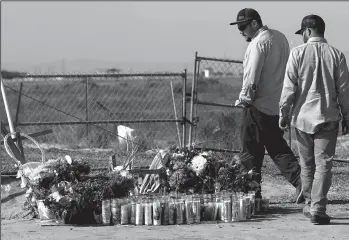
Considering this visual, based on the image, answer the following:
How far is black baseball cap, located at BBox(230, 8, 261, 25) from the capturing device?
9.41 metres

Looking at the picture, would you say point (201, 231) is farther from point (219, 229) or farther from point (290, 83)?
point (290, 83)

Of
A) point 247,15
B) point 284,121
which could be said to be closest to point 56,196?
point 284,121

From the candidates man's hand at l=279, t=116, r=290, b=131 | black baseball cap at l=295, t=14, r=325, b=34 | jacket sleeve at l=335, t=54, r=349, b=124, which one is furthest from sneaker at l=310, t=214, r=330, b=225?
black baseball cap at l=295, t=14, r=325, b=34

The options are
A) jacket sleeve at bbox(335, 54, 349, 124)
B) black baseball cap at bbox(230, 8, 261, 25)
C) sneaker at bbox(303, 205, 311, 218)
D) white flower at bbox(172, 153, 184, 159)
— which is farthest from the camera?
black baseball cap at bbox(230, 8, 261, 25)

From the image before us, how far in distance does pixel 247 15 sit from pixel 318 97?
153 centimetres

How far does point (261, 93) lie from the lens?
9.42 meters

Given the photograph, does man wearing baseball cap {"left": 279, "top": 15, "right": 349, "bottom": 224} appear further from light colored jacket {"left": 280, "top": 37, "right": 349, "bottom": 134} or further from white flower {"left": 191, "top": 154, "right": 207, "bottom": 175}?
white flower {"left": 191, "top": 154, "right": 207, "bottom": 175}

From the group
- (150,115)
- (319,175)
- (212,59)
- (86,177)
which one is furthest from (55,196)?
(150,115)

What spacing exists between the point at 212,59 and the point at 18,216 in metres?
4.15

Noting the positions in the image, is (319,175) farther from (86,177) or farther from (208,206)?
(86,177)

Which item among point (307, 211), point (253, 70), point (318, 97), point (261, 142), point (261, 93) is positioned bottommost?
point (307, 211)

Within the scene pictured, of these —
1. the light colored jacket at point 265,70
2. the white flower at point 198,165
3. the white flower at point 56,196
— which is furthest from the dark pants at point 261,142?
the white flower at point 56,196

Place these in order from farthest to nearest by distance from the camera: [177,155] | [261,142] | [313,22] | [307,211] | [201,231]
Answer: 1. [261,142]
2. [177,155]
3. [307,211]
4. [313,22]
5. [201,231]

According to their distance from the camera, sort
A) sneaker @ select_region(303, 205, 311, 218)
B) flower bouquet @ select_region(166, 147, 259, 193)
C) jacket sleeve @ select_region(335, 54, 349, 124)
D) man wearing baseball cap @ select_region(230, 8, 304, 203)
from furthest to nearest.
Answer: man wearing baseball cap @ select_region(230, 8, 304, 203)
flower bouquet @ select_region(166, 147, 259, 193)
sneaker @ select_region(303, 205, 311, 218)
jacket sleeve @ select_region(335, 54, 349, 124)
